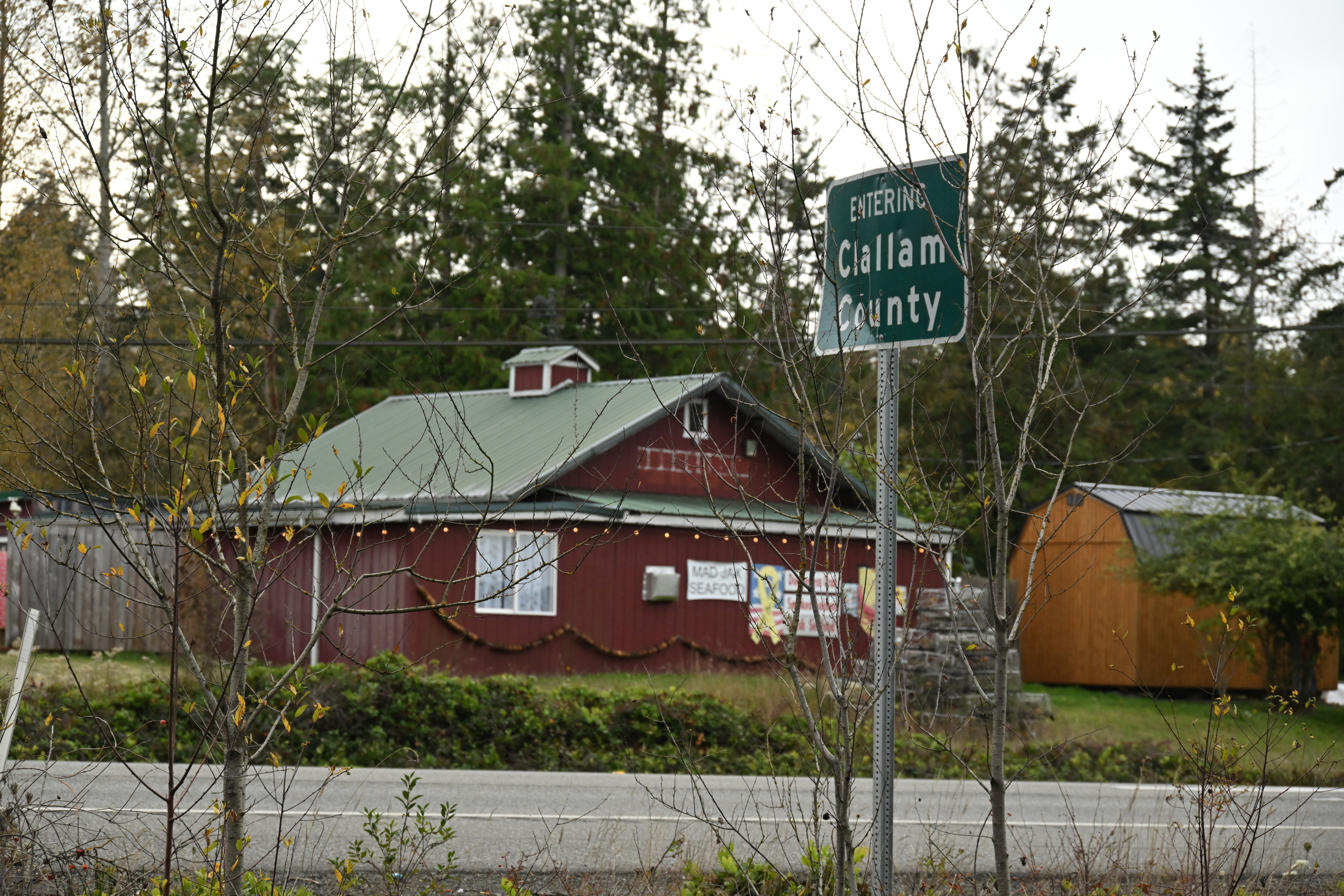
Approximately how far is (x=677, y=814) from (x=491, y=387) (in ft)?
91.6

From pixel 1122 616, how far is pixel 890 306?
21.9 metres

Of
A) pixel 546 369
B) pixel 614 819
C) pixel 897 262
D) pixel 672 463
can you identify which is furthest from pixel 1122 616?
pixel 897 262

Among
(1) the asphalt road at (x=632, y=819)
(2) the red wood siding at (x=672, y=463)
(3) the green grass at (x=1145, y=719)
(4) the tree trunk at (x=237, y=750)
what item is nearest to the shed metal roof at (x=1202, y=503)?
(3) the green grass at (x=1145, y=719)

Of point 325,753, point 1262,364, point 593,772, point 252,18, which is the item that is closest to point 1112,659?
point 593,772

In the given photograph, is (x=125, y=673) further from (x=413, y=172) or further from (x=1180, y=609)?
(x=1180, y=609)

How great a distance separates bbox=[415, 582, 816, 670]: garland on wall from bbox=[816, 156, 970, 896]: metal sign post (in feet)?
48.5

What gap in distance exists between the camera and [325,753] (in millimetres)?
12945

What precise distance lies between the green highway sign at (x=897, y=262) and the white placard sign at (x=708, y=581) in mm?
18385

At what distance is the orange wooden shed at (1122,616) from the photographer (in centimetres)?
2370

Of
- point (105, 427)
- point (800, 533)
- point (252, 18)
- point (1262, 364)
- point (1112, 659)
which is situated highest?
point (1262, 364)

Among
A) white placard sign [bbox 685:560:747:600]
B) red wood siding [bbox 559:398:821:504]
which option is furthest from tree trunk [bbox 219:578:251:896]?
white placard sign [bbox 685:560:747:600]

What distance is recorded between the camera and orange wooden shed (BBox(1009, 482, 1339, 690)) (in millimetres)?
23703

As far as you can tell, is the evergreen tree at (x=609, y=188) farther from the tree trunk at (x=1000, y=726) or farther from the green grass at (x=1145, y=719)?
the tree trunk at (x=1000, y=726)

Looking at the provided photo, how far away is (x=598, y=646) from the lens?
2183 cm
